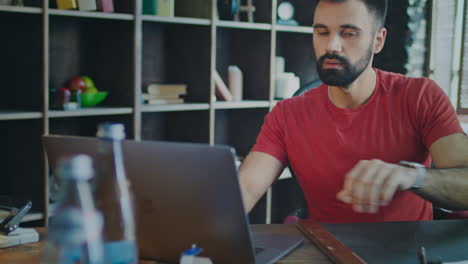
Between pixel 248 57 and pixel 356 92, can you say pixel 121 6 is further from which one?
pixel 356 92

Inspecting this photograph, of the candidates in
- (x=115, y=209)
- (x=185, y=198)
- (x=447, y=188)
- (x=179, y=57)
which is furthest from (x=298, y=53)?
(x=115, y=209)

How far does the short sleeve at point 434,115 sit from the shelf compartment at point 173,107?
135 centimetres

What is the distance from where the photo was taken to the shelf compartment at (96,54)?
2.66 meters

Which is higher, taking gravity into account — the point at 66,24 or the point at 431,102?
the point at 66,24

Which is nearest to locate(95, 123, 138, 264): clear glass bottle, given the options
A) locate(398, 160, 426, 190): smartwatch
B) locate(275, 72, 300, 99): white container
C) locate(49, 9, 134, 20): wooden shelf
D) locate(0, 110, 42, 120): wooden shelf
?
locate(398, 160, 426, 190): smartwatch

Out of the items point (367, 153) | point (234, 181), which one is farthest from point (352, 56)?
point (234, 181)

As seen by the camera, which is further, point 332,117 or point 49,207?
point 49,207

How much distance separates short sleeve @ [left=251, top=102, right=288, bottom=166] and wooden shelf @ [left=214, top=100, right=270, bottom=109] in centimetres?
109

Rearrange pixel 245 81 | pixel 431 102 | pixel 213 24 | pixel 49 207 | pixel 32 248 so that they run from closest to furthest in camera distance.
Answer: pixel 32 248, pixel 431 102, pixel 49 207, pixel 213 24, pixel 245 81

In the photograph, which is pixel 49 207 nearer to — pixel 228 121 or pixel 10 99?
pixel 10 99

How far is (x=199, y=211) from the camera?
100 centimetres

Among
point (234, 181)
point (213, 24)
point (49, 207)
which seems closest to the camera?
point (234, 181)

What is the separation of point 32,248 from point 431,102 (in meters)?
1.22

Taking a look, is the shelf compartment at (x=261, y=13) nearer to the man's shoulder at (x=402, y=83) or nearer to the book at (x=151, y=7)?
the book at (x=151, y=7)
